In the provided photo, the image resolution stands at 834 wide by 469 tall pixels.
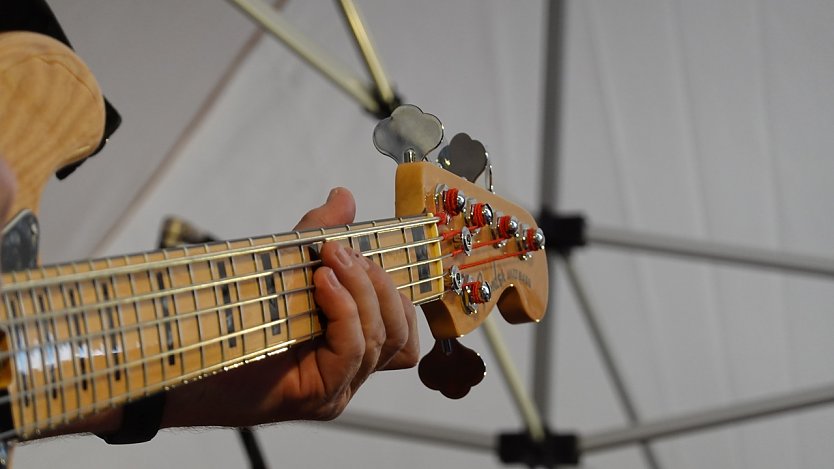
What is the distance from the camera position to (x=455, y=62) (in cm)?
211

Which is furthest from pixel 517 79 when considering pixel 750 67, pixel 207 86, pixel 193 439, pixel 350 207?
pixel 350 207

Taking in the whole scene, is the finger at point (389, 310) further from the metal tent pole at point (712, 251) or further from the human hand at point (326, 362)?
the metal tent pole at point (712, 251)

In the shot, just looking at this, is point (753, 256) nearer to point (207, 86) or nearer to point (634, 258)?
point (634, 258)

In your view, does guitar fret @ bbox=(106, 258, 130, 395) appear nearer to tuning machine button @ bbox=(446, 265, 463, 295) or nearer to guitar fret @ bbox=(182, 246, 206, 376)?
guitar fret @ bbox=(182, 246, 206, 376)

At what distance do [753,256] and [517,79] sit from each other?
631 mm

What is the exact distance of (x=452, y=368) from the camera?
2.91ft

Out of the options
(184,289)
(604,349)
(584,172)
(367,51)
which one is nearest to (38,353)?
(184,289)

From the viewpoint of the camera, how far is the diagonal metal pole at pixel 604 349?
1.84 metres

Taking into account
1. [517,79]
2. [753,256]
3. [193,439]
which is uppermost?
[517,79]

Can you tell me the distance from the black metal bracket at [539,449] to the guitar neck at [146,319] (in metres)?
1.14

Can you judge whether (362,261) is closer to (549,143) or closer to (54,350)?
(54,350)

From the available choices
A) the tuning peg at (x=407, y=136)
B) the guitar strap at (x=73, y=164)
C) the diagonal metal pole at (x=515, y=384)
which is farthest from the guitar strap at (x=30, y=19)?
the diagonal metal pole at (x=515, y=384)

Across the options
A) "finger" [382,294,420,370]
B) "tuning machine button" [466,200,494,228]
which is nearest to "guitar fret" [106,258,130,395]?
"finger" [382,294,420,370]

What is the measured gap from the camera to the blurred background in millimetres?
1958
